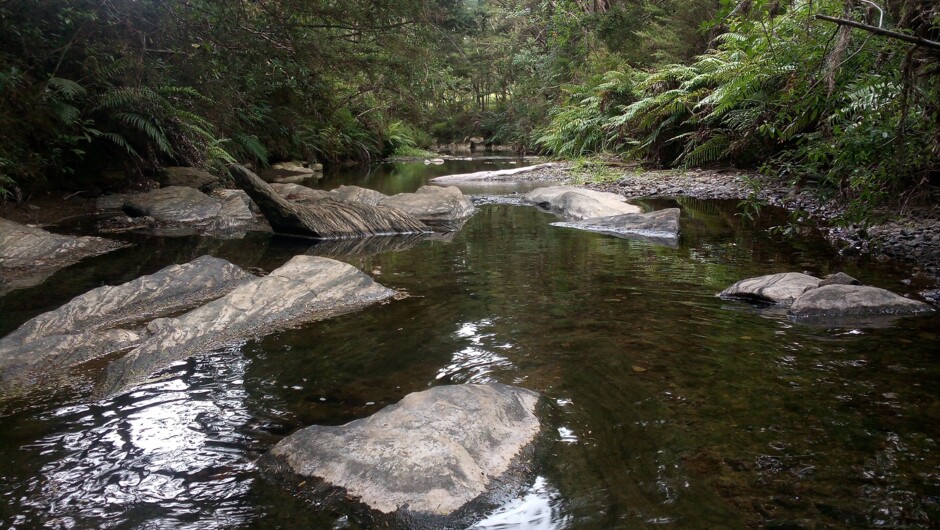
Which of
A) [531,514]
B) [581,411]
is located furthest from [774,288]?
[531,514]

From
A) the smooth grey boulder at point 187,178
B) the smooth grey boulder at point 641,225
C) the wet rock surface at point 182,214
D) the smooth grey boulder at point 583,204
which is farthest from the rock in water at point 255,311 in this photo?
the smooth grey boulder at point 187,178

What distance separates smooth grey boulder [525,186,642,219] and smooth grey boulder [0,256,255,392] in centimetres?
532

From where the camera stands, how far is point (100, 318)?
14.0 feet

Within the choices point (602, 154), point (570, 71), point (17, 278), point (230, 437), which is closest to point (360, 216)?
point (17, 278)

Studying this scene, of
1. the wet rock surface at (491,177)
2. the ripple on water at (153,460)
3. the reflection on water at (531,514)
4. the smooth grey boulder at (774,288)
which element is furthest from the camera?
the wet rock surface at (491,177)

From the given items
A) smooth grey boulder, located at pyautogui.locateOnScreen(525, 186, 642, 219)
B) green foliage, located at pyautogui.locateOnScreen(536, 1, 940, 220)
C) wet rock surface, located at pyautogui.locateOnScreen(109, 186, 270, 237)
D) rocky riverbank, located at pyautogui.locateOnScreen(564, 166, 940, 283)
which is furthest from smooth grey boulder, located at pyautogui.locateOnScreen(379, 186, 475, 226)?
green foliage, located at pyautogui.locateOnScreen(536, 1, 940, 220)

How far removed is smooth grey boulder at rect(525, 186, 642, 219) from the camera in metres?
8.98

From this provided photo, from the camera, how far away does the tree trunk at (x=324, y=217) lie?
7.84 metres

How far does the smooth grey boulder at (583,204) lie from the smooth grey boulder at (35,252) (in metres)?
6.26

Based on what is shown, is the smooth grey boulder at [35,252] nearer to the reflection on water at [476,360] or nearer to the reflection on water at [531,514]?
the reflection on water at [476,360]

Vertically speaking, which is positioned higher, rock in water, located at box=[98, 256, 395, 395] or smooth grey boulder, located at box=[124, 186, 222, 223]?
smooth grey boulder, located at box=[124, 186, 222, 223]

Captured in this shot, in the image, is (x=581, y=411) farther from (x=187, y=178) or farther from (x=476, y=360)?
(x=187, y=178)

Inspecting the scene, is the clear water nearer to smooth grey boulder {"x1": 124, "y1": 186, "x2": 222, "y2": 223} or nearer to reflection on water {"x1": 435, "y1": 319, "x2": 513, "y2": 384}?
reflection on water {"x1": 435, "y1": 319, "x2": 513, "y2": 384}

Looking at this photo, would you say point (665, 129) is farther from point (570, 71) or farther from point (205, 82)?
point (205, 82)
